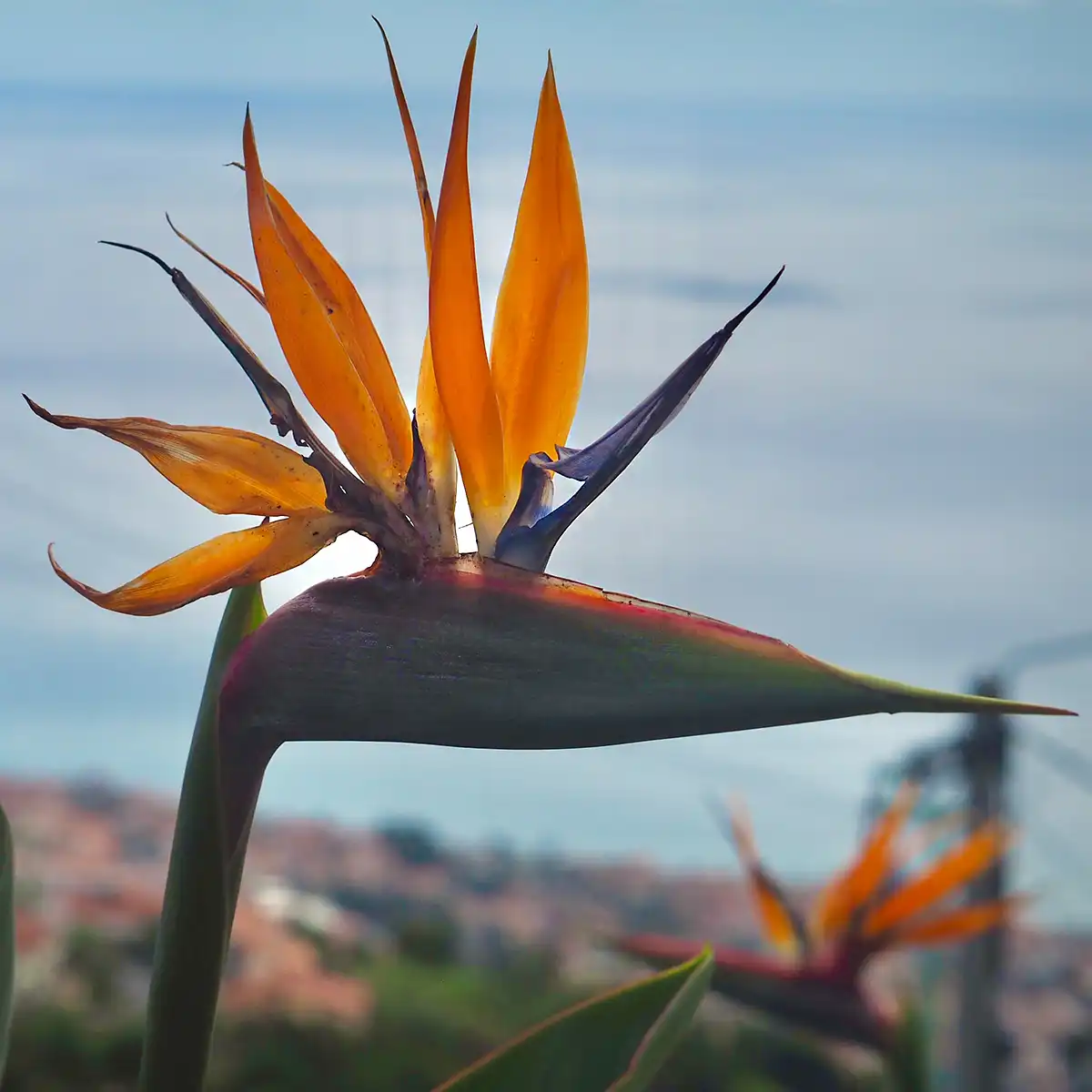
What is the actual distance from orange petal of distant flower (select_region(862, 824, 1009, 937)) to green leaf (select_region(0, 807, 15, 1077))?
34.7 inches

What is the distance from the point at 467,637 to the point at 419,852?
4367mm

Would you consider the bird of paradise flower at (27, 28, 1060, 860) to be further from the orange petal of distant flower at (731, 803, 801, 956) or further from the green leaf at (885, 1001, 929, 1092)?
the orange petal of distant flower at (731, 803, 801, 956)

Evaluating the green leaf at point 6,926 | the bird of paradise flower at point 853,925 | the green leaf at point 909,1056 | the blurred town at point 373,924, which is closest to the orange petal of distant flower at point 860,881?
the bird of paradise flower at point 853,925

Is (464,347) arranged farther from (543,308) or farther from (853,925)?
(853,925)

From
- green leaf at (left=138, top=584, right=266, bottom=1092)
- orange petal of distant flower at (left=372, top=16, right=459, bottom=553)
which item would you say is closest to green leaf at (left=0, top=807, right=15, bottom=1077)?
green leaf at (left=138, top=584, right=266, bottom=1092)

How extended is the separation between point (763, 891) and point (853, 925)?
0.37 feet

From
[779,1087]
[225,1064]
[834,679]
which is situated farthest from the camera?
[779,1087]

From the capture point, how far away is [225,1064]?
3.66m

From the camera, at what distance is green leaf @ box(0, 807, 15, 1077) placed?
49 cm

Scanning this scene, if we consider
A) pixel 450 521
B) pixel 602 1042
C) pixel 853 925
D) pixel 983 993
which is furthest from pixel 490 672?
pixel 983 993

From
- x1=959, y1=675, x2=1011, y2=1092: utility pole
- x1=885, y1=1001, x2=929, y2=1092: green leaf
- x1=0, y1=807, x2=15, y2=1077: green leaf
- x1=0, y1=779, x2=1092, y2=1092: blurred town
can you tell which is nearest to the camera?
x1=0, y1=807, x2=15, y2=1077: green leaf

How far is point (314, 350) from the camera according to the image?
0.41m

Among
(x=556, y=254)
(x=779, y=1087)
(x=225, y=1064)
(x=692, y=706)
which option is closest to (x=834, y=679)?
(x=692, y=706)

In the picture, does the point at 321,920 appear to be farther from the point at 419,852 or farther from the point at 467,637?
the point at 467,637
